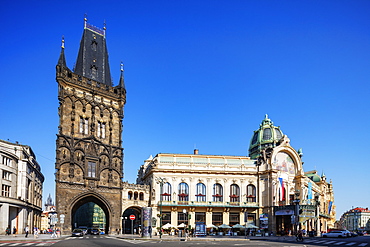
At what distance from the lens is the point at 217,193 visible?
80000 mm

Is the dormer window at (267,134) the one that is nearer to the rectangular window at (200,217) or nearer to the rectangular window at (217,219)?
the rectangular window at (217,219)

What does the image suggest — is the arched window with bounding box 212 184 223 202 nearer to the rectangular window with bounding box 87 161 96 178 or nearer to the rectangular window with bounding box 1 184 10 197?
the rectangular window with bounding box 87 161 96 178

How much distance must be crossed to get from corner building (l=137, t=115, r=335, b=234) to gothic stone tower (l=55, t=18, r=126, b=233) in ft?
29.2

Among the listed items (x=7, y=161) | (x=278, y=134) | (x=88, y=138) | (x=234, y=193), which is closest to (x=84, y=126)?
(x=88, y=138)

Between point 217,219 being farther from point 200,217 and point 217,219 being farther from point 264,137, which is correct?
point 264,137

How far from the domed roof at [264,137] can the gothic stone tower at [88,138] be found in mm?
34172

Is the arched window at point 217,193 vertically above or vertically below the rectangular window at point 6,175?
below

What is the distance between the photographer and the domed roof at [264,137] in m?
90.6

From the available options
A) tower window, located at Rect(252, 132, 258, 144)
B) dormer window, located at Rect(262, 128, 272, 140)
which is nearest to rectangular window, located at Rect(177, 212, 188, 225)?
dormer window, located at Rect(262, 128, 272, 140)

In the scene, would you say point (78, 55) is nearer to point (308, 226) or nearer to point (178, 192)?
→ point (178, 192)

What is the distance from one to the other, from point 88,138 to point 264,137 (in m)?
42.4

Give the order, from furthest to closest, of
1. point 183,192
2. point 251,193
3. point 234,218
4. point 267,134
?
point 267,134 → point 251,193 → point 234,218 → point 183,192

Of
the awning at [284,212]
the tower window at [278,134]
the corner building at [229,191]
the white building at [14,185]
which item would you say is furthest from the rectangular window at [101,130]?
the tower window at [278,134]

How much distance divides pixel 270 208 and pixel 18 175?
4848 centimetres
